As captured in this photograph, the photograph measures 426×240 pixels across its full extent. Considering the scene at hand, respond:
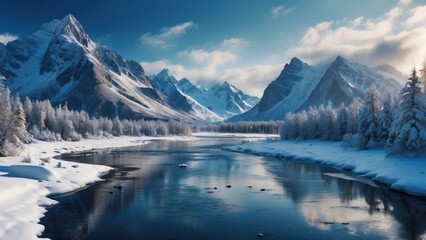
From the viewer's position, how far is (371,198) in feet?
151

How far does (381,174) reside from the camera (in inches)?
2314

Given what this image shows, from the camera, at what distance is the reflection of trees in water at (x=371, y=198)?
3472cm

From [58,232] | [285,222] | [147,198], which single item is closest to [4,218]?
[58,232]

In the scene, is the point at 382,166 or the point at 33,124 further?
the point at 33,124

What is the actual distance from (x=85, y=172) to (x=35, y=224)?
93.5 ft

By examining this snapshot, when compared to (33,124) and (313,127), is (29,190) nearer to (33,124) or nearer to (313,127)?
(33,124)

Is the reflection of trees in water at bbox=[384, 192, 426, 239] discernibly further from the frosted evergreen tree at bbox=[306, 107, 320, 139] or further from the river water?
the frosted evergreen tree at bbox=[306, 107, 320, 139]

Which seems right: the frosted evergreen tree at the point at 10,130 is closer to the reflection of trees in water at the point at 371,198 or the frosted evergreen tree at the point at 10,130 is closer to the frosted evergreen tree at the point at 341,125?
the reflection of trees in water at the point at 371,198

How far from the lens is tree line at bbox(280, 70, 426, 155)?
63156 millimetres

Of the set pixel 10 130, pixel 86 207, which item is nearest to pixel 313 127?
pixel 10 130

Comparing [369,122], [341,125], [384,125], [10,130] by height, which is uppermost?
[341,125]

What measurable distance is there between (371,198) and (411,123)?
76.6 ft

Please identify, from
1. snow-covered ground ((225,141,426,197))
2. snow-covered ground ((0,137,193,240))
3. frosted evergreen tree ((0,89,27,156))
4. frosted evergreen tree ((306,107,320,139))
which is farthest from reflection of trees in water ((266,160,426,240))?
frosted evergreen tree ((306,107,320,139))

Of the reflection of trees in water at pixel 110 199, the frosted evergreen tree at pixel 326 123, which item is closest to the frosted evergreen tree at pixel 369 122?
the frosted evergreen tree at pixel 326 123
